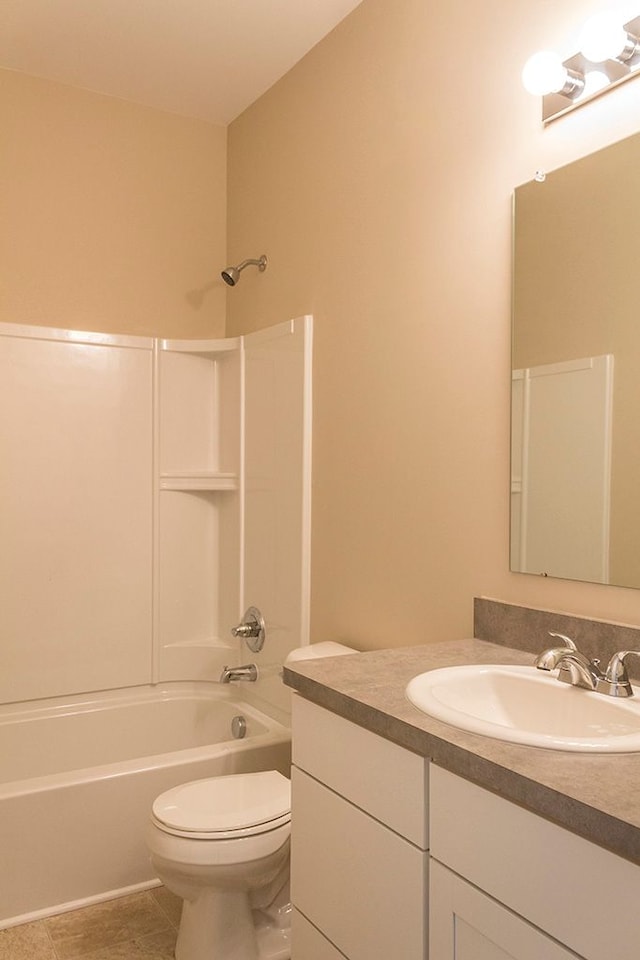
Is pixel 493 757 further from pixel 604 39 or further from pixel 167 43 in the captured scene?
pixel 167 43

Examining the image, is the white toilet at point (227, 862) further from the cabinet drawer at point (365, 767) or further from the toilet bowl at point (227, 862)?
the cabinet drawer at point (365, 767)

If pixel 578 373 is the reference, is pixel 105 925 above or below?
below

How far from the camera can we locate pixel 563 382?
1.69 m

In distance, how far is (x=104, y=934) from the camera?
222 cm

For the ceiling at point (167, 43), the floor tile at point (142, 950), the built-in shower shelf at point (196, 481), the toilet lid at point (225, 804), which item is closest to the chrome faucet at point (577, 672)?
the toilet lid at point (225, 804)

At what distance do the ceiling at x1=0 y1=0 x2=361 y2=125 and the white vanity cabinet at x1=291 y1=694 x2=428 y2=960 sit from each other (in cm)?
215

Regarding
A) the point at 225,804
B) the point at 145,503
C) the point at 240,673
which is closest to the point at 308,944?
the point at 225,804

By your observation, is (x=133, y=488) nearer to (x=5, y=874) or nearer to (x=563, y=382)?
(x=5, y=874)

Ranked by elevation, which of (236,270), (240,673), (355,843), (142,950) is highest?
(236,270)

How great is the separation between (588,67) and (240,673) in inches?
86.3

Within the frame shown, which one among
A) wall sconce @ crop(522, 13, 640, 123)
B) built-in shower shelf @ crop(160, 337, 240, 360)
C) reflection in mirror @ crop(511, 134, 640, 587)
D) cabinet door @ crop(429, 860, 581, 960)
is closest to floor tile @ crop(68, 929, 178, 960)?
cabinet door @ crop(429, 860, 581, 960)

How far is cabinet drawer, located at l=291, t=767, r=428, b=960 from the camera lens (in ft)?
4.07

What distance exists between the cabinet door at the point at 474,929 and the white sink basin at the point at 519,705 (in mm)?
222

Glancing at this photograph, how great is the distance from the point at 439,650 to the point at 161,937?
1255 mm
